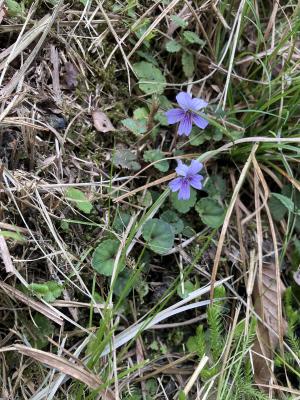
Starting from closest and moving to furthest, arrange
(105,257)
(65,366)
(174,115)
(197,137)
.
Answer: (65,366) < (105,257) < (174,115) < (197,137)

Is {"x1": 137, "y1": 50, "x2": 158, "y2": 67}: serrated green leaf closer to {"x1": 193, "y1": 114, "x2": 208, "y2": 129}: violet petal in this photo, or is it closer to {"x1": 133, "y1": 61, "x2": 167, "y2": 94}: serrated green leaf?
{"x1": 133, "y1": 61, "x2": 167, "y2": 94}: serrated green leaf

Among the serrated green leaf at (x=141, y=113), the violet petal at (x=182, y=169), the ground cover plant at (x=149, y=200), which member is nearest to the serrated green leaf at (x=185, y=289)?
the ground cover plant at (x=149, y=200)

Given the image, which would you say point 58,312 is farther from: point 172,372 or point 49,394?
point 172,372

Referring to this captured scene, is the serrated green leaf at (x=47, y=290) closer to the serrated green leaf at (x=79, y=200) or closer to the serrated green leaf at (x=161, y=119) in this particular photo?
the serrated green leaf at (x=79, y=200)

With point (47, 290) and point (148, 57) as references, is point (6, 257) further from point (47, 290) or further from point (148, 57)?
point (148, 57)

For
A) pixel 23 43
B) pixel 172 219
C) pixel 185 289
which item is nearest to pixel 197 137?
pixel 172 219

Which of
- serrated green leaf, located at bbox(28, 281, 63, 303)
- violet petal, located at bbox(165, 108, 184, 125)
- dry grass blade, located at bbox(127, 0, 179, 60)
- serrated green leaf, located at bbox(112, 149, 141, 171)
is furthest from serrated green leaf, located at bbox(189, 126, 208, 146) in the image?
serrated green leaf, located at bbox(28, 281, 63, 303)
